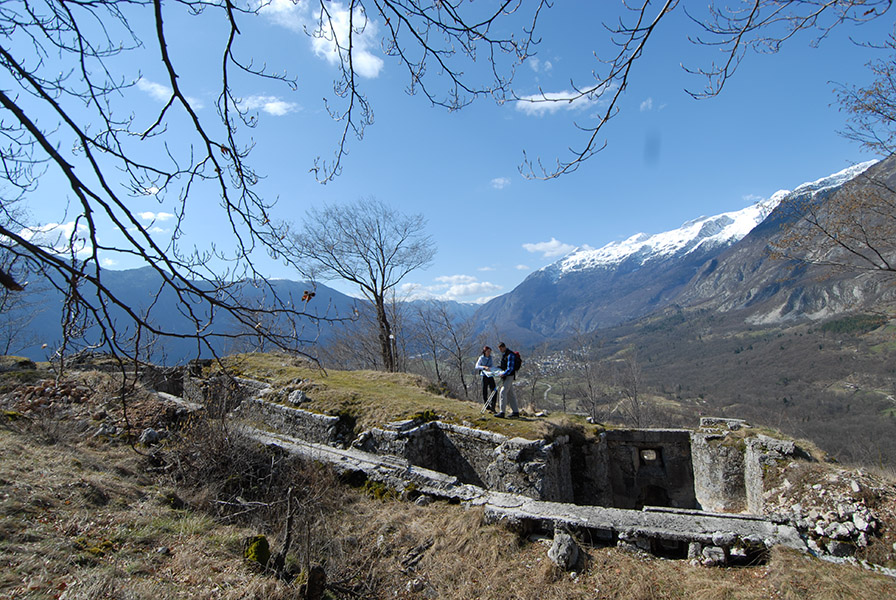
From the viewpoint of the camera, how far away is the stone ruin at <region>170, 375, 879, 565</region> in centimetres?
548

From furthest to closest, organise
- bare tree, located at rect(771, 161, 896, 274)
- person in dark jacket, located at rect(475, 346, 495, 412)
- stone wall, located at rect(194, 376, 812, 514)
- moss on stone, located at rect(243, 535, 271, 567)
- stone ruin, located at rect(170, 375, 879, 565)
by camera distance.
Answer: bare tree, located at rect(771, 161, 896, 274) < person in dark jacket, located at rect(475, 346, 495, 412) < stone wall, located at rect(194, 376, 812, 514) < stone ruin, located at rect(170, 375, 879, 565) < moss on stone, located at rect(243, 535, 271, 567)

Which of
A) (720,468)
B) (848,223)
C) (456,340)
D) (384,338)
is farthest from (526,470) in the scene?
(456,340)

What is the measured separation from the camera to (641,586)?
4508 mm

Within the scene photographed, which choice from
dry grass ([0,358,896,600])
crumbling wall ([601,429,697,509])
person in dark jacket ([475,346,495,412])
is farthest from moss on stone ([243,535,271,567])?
crumbling wall ([601,429,697,509])

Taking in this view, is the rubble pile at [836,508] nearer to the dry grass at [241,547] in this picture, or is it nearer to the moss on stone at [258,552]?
the dry grass at [241,547]

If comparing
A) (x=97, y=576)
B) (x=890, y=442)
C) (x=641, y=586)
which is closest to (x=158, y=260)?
(x=97, y=576)

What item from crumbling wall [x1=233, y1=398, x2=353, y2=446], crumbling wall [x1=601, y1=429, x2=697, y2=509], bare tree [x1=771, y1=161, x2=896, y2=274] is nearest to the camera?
crumbling wall [x1=233, y1=398, x2=353, y2=446]

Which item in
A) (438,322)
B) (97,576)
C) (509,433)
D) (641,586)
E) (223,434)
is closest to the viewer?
(97,576)

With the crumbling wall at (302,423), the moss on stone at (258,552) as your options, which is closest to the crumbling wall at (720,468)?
the crumbling wall at (302,423)

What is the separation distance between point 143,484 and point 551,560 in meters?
5.60

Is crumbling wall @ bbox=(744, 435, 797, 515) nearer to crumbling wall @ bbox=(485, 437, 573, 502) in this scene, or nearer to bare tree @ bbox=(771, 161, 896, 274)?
crumbling wall @ bbox=(485, 437, 573, 502)

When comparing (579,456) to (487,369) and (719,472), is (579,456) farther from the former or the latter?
(719,472)

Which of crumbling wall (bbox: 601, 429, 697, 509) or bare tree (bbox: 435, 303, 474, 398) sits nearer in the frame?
crumbling wall (bbox: 601, 429, 697, 509)

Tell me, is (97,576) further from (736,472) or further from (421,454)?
(736,472)
